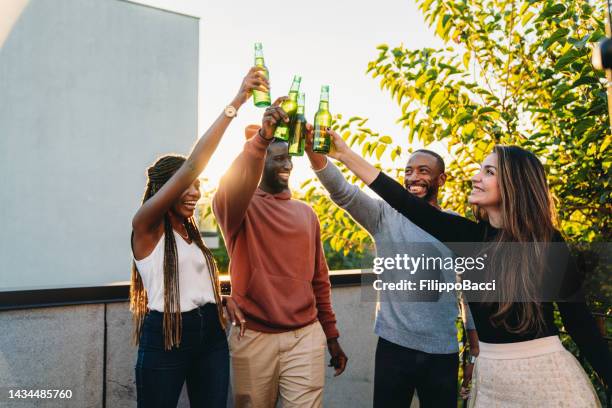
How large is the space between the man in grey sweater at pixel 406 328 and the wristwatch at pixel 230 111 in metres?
0.52

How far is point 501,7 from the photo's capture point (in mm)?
3619

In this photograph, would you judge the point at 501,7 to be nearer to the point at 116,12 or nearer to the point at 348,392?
the point at 348,392

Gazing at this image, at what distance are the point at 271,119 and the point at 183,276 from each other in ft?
2.50

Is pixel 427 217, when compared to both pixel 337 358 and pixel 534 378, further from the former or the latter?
pixel 337 358

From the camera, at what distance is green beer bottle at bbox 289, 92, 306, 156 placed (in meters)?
2.47

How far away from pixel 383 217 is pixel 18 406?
6.53 feet

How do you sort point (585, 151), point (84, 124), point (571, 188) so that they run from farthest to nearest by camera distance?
point (84, 124) → point (571, 188) → point (585, 151)

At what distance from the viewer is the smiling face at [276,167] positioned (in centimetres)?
255

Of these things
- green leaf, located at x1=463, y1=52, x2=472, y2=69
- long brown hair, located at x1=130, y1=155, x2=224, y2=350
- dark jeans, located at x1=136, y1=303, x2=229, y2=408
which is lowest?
dark jeans, located at x1=136, y1=303, x2=229, y2=408

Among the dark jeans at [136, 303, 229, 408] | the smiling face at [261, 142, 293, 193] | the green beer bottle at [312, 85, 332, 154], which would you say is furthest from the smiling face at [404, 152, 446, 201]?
the dark jeans at [136, 303, 229, 408]

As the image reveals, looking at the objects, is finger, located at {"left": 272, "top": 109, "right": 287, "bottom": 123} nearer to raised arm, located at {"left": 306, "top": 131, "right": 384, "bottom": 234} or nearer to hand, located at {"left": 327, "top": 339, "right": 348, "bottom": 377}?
raised arm, located at {"left": 306, "top": 131, "right": 384, "bottom": 234}

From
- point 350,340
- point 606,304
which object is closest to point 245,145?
point 350,340

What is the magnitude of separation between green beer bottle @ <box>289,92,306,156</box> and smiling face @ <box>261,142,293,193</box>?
60mm

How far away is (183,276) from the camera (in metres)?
2.08
